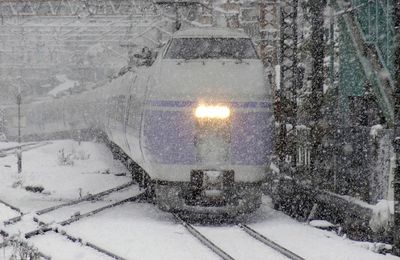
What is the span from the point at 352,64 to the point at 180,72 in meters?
8.36

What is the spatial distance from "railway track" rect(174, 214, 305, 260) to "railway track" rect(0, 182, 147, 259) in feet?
4.00

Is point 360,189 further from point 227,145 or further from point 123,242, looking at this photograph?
point 123,242

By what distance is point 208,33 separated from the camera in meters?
10.9

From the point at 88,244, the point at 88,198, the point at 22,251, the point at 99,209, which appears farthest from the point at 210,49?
the point at 22,251

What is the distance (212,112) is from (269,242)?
7.56 feet

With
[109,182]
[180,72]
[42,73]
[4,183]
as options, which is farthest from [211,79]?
[42,73]

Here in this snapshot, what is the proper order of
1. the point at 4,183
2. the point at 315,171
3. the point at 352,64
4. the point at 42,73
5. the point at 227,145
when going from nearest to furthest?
the point at 227,145 → the point at 315,171 → the point at 4,183 → the point at 352,64 → the point at 42,73

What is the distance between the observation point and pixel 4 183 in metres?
14.8

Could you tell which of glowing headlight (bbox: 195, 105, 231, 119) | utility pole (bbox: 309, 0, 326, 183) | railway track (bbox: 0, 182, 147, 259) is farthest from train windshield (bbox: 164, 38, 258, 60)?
railway track (bbox: 0, 182, 147, 259)

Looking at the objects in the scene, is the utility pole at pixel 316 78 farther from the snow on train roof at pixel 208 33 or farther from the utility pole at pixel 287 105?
the snow on train roof at pixel 208 33

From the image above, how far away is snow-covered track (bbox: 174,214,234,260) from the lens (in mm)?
7468

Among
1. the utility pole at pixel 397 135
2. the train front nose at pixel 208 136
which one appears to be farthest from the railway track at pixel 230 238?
the utility pole at pixel 397 135

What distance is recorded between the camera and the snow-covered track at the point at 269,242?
24.7ft

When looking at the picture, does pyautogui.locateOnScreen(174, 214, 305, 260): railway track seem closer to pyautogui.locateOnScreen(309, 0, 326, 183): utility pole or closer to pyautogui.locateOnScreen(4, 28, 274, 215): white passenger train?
pyautogui.locateOnScreen(4, 28, 274, 215): white passenger train
